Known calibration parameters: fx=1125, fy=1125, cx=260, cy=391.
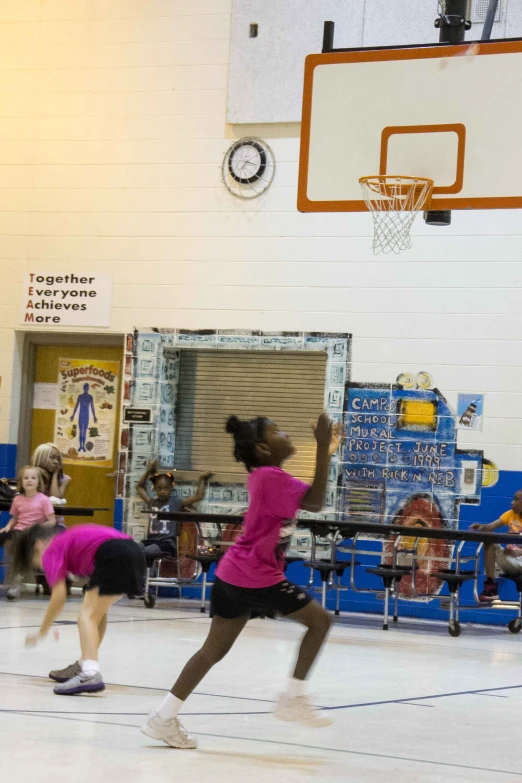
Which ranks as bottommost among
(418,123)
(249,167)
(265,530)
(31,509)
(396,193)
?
(31,509)

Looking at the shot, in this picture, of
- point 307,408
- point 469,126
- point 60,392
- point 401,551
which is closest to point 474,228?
point 307,408

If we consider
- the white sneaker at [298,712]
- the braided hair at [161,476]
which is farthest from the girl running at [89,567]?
the braided hair at [161,476]

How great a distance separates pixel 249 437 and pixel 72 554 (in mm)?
1789

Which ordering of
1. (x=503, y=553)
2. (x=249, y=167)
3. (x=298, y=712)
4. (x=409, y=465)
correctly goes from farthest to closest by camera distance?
1. (x=249, y=167)
2. (x=409, y=465)
3. (x=503, y=553)
4. (x=298, y=712)

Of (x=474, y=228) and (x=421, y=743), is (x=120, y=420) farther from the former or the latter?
(x=421, y=743)

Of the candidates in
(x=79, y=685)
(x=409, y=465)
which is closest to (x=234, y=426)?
(x=79, y=685)

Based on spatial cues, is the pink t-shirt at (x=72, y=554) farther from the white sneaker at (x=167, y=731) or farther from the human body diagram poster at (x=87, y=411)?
the human body diagram poster at (x=87, y=411)

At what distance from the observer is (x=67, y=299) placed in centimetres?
1302

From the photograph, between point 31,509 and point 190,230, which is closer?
point 31,509

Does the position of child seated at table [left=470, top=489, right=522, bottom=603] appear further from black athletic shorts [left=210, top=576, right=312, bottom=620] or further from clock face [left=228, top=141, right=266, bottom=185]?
black athletic shorts [left=210, top=576, right=312, bottom=620]

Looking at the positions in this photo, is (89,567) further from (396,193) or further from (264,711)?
(396,193)

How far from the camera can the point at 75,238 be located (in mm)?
13062

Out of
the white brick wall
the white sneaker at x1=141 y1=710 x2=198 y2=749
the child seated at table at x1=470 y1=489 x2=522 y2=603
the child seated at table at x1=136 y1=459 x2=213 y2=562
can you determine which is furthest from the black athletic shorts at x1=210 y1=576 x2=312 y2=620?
the white brick wall

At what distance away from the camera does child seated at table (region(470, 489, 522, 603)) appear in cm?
1081
